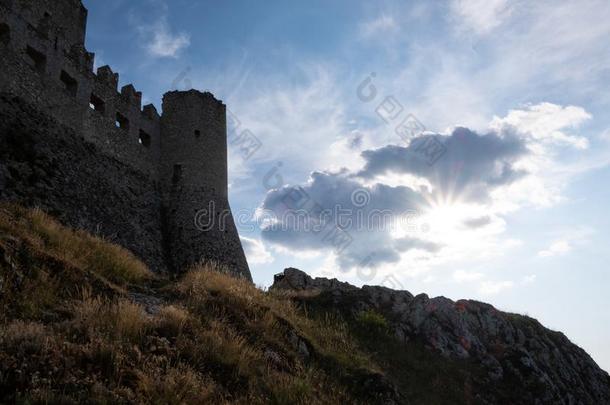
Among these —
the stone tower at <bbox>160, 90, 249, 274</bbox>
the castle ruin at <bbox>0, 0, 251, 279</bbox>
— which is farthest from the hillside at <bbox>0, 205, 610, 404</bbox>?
the stone tower at <bbox>160, 90, 249, 274</bbox>

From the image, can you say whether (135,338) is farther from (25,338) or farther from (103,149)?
(103,149)

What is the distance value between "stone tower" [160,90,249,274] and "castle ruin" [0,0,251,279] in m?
0.06

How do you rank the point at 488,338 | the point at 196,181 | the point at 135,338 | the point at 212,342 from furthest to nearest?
the point at 196,181, the point at 488,338, the point at 212,342, the point at 135,338

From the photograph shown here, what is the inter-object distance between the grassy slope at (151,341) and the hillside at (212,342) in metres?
0.02

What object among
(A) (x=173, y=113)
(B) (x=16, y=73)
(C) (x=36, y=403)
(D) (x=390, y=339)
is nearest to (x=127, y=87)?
(A) (x=173, y=113)

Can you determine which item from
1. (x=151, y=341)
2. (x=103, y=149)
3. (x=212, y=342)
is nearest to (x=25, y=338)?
(x=151, y=341)

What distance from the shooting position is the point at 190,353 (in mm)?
7512

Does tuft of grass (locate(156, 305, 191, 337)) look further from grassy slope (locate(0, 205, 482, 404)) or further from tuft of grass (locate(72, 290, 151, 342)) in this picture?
tuft of grass (locate(72, 290, 151, 342))

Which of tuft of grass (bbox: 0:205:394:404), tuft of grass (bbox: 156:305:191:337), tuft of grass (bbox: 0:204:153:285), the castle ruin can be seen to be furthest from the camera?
the castle ruin

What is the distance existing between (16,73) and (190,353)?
637 inches

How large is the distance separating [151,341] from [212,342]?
1009 mm

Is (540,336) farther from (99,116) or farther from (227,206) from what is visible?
(99,116)

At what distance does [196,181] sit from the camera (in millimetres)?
27141

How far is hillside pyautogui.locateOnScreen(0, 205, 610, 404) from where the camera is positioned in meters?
6.25
